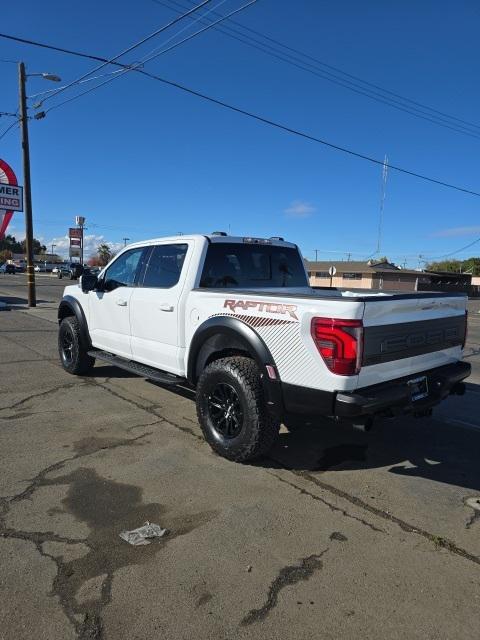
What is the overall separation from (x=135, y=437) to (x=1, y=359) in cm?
479

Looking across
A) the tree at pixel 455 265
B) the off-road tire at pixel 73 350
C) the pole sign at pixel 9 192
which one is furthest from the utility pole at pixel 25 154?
the tree at pixel 455 265

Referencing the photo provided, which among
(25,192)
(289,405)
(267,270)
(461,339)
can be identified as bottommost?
(289,405)

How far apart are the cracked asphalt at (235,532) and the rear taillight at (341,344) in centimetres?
102

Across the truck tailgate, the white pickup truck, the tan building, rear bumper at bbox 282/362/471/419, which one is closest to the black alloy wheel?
the white pickup truck

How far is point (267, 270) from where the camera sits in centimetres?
561

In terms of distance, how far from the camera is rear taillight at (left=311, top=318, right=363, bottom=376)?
3.36 m

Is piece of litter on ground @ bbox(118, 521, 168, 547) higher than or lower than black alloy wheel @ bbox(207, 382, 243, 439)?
lower

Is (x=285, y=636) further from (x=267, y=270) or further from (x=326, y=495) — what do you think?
(x=267, y=270)

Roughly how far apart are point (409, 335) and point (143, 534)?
7.95 feet

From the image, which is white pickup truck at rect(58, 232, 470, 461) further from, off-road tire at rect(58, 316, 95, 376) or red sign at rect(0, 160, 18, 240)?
red sign at rect(0, 160, 18, 240)

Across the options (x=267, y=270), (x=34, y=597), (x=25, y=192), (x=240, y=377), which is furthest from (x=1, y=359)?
(x=25, y=192)

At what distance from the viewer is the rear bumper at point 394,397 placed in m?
3.39

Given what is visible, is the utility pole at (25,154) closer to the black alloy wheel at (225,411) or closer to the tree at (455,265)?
the black alloy wheel at (225,411)

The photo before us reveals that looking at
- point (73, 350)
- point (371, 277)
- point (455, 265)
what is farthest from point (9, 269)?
point (455, 265)
